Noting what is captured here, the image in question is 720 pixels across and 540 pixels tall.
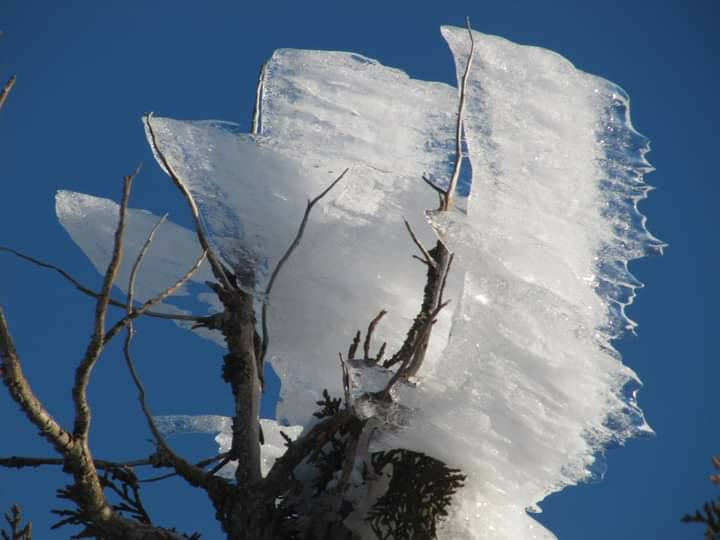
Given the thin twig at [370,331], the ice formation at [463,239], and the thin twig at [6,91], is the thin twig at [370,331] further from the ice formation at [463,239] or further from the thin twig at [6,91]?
the thin twig at [6,91]

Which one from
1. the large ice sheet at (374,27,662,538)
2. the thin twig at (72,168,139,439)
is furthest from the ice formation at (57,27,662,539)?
the thin twig at (72,168,139,439)

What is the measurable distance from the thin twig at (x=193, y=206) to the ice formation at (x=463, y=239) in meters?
0.02

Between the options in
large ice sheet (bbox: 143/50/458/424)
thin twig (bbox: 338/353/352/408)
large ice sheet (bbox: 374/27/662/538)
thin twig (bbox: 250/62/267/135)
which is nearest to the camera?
large ice sheet (bbox: 374/27/662/538)

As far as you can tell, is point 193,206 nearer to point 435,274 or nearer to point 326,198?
point 326,198

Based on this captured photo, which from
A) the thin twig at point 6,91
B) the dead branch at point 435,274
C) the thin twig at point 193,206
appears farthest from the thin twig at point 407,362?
the thin twig at point 6,91

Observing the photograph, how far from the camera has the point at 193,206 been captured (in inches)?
60.2

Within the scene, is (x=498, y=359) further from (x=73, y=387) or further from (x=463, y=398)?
(x=73, y=387)

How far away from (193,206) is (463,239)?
52 cm

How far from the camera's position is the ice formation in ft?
4.38

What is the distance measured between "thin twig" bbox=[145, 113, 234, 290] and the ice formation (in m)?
0.02

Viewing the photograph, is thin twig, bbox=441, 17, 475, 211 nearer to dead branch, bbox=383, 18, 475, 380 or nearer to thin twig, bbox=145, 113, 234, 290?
dead branch, bbox=383, 18, 475, 380

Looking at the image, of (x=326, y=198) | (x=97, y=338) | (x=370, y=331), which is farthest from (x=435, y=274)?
(x=97, y=338)

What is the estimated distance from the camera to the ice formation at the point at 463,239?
1.33 m

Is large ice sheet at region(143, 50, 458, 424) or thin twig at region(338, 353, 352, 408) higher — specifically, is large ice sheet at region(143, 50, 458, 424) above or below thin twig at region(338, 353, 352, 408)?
above
